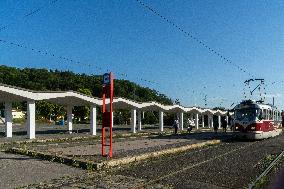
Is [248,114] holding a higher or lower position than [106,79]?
lower

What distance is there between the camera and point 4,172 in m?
12.3

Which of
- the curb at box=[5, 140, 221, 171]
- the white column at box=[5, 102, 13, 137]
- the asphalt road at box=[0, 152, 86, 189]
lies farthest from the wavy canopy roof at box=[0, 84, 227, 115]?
the asphalt road at box=[0, 152, 86, 189]

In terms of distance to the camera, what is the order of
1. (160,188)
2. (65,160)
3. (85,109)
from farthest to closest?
(85,109)
(65,160)
(160,188)

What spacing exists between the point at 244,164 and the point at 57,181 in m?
8.59

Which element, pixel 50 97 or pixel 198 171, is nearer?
pixel 198 171

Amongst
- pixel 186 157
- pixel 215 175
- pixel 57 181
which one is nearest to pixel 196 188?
pixel 215 175

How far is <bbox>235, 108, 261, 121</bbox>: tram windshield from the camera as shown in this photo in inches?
1144

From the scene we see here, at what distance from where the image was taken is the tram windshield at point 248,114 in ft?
95.3

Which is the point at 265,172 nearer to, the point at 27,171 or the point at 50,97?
the point at 27,171

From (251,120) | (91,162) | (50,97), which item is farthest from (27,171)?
(251,120)

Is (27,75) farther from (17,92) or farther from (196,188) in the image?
(196,188)

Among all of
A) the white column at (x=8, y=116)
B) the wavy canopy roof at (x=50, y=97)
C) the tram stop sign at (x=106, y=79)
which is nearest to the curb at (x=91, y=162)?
the tram stop sign at (x=106, y=79)

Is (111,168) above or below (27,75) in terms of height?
below

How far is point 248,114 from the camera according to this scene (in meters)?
29.4
